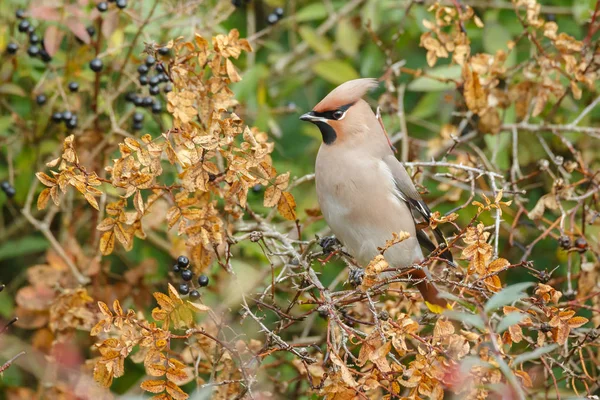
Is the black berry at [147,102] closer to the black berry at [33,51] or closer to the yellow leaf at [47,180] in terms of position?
the black berry at [33,51]

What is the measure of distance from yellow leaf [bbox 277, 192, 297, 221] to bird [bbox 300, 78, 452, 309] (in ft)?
2.16

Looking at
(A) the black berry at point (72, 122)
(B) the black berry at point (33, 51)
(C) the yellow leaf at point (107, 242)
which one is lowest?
(A) the black berry at point (72, 122)

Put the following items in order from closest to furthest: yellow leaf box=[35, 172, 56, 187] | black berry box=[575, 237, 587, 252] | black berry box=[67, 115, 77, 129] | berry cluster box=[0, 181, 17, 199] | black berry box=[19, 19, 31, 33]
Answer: yellow leaf box=[35, 172, 56, 187] → black berry box=[575, 237, 587, 252] → black berry box=[67, 115, 77, 129] → black berry box=[19, 19, 31, 33] → berry cluster box=[0, 181, 17, 199]

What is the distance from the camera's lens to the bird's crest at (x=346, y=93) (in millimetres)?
3615

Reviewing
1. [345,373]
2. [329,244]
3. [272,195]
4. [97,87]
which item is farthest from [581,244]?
[97,87]

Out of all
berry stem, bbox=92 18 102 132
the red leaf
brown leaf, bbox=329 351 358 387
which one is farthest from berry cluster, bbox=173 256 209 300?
the red leaf

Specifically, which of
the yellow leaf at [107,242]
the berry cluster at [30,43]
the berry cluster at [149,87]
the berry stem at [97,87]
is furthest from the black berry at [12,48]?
the yellow leaf at [107,242]

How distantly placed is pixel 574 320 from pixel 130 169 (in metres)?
1.37

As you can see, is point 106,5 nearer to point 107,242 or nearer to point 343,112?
point 343,112

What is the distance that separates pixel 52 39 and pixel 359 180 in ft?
4.77

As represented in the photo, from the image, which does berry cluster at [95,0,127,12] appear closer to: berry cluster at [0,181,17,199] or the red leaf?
the red leaf

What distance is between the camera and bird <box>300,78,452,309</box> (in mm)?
3643

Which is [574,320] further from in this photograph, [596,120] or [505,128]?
[596,120]

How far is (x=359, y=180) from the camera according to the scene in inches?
145
